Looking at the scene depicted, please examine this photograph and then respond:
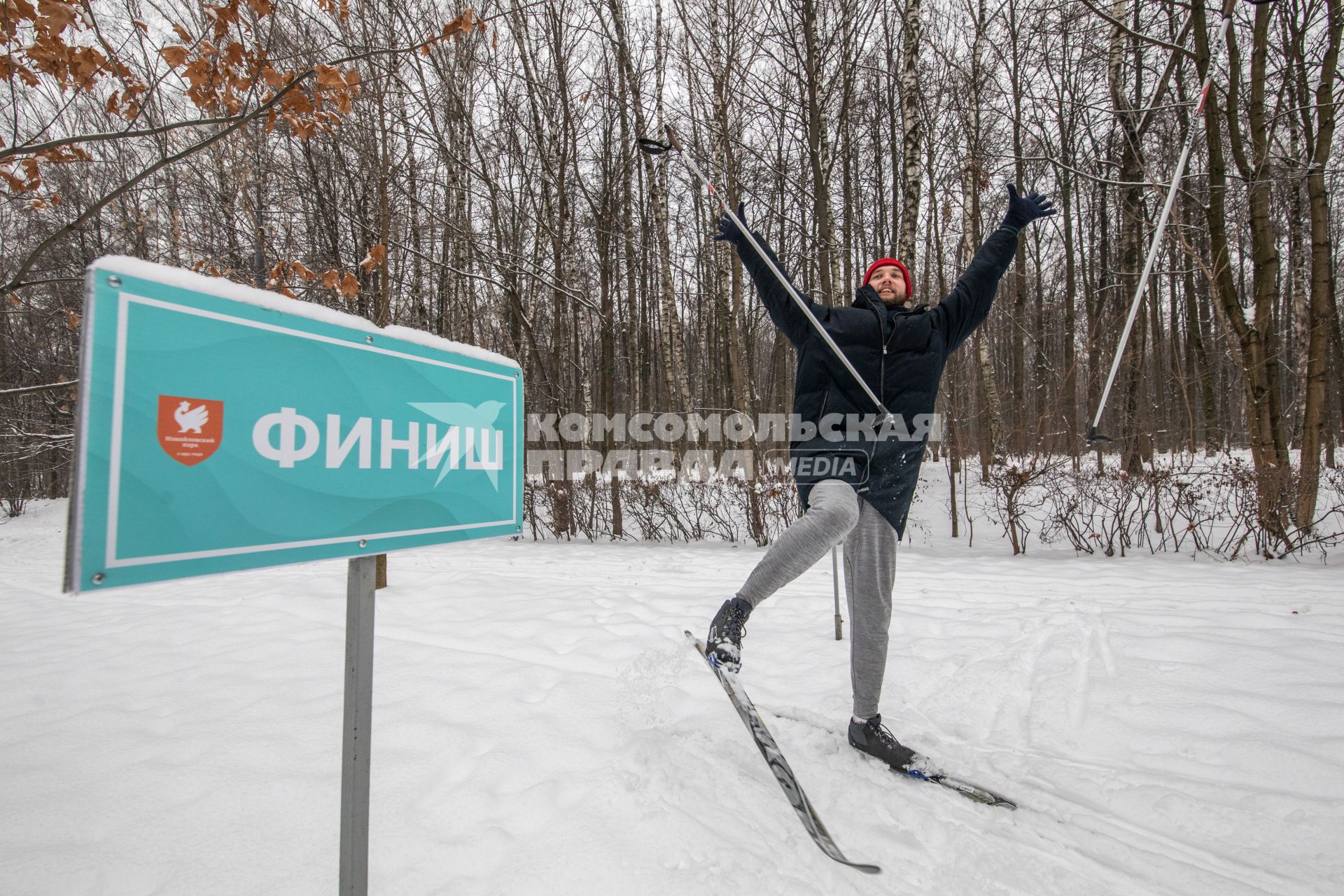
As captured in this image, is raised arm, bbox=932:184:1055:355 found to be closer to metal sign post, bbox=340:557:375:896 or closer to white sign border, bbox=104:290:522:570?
white sign border, bbox=104:290:522:570

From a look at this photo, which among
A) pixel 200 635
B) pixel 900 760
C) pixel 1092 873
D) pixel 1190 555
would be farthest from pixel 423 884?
pixel 1190 555

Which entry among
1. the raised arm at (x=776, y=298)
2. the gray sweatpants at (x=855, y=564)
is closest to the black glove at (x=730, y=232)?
the raised arm at (x=776, y=298)

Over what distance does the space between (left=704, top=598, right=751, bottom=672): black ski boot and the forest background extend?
2520mm

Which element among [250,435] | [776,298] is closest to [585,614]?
[776,298]

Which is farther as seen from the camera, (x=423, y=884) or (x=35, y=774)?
(x=35, y=774)

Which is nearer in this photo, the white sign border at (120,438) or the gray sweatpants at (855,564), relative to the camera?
the white sign border at (120,438)

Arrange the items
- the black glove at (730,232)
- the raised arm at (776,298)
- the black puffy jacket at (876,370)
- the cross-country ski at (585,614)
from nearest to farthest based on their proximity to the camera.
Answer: the cross-country ski at (585,614) → the black puffy jacket at (876,370) → the raised arm at (776,298) → the black glove at (730,232)

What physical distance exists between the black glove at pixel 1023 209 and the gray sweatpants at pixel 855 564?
1.39 metres

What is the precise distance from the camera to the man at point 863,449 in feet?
6.49

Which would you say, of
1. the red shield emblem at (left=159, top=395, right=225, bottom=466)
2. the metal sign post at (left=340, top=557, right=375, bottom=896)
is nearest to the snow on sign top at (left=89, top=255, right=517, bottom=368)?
the red shield emblem at (left=159, top=395, right=225, bottom=466)

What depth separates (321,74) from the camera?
101 inches

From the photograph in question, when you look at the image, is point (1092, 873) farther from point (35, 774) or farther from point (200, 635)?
point (200, 635)

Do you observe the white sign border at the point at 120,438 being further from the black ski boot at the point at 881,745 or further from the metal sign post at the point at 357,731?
the black ski boot at the point at 881,745

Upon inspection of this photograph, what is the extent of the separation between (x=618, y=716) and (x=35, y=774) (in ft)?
6.14
